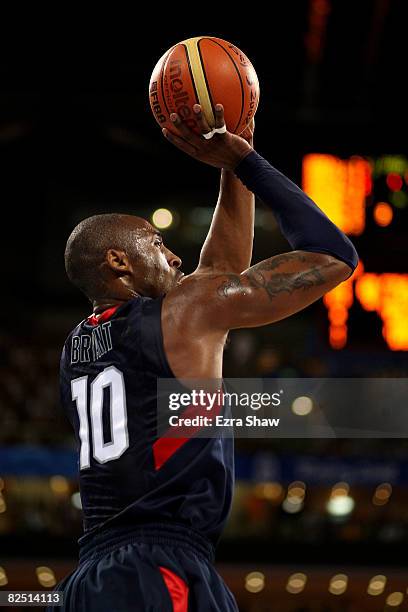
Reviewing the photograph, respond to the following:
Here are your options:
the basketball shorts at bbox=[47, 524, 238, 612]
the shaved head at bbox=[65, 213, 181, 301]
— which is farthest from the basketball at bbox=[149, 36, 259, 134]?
the basketball shorts at bbox=[47, 524, 238, 612]

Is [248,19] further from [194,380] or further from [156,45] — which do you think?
[194,380]

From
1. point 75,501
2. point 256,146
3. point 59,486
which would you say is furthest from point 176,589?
point 59,486

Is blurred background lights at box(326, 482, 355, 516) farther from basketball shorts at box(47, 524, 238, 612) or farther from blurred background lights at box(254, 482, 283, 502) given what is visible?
basketball shorts at box(47, 524, 238, 612)

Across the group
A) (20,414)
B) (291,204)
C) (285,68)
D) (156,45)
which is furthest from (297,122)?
(291,204)

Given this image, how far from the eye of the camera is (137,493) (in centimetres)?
273

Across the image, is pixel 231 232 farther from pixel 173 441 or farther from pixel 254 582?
pixel 254 582

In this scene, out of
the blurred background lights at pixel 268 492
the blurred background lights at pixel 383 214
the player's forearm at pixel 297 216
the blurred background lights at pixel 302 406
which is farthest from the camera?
the blurred background lights at pixel 268 492

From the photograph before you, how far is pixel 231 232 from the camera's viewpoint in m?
3.30

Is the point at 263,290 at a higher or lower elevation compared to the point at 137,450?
higher

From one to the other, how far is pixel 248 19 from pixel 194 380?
10.9 m

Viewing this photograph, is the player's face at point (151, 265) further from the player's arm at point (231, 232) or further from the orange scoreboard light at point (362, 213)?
the orange scoreboard light at point (362, 213)

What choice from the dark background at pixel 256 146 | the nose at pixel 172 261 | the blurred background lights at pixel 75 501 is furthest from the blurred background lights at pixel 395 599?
the nose at pixel 172 261

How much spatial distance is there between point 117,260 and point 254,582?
33.9 ft

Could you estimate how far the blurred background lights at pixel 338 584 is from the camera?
39.5 feet
